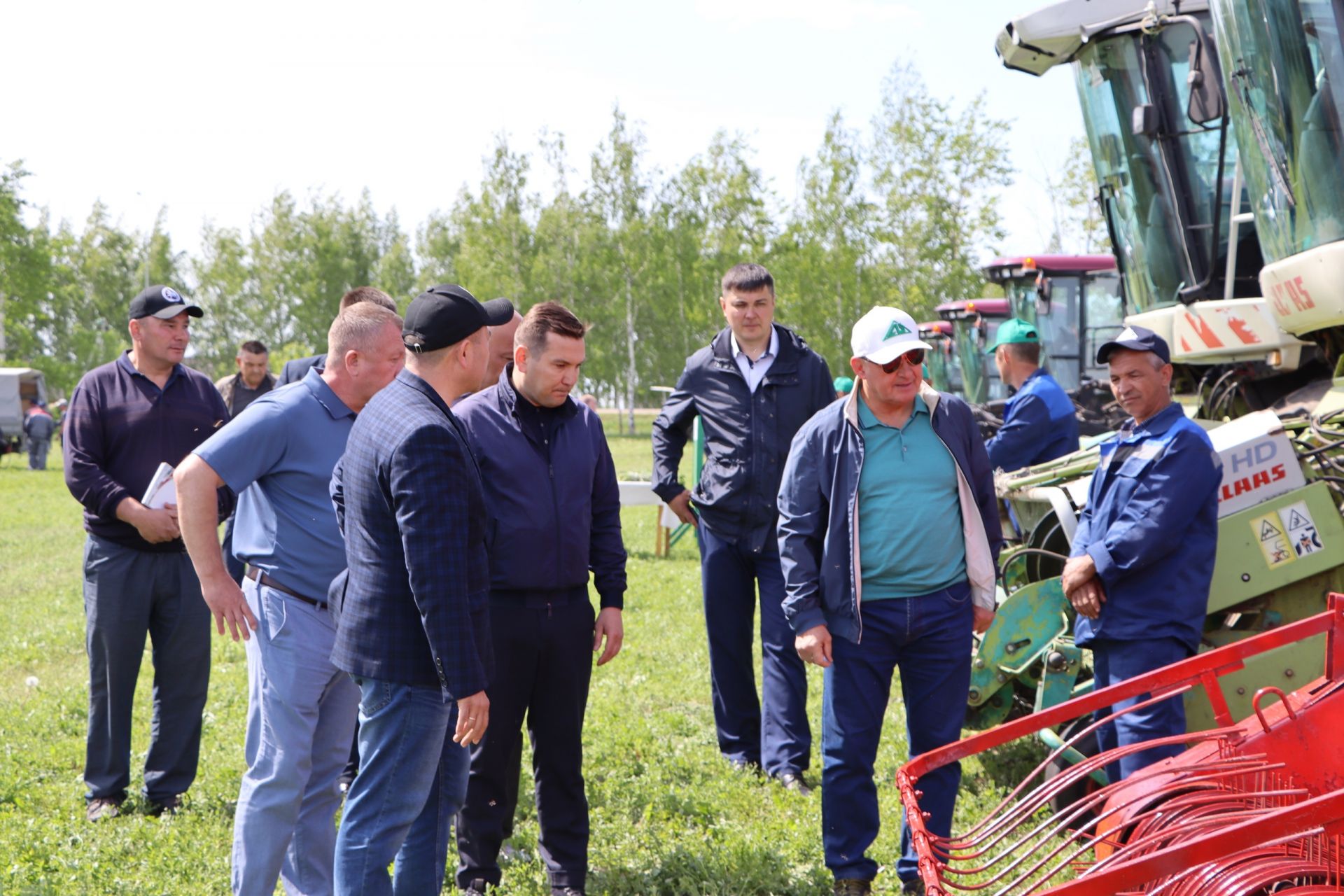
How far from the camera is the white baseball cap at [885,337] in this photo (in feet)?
12.3

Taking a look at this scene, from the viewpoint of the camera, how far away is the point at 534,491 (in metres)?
3.89

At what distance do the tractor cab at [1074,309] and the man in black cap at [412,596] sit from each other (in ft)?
46.9

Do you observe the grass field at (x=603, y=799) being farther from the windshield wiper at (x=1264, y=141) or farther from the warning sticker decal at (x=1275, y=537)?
the windshield wiper at (x=1264, y=141)

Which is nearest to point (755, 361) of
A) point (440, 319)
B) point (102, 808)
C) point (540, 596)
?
point (540, 596)

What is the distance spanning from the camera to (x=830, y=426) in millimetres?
3955

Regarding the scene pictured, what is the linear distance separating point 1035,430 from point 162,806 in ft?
15.2

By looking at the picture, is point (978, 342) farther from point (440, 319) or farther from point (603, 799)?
point (440, 319)

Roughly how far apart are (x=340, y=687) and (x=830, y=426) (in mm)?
1803

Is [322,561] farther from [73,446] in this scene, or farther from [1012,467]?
[1012,467]

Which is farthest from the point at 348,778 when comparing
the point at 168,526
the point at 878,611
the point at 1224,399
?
the point at 1224,399

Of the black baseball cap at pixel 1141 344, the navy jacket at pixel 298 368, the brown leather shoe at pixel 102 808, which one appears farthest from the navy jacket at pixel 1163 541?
the brown leather shoe at pixel 102 808

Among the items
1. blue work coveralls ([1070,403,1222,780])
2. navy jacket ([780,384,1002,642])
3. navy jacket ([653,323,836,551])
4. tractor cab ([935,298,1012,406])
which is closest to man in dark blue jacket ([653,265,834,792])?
navy jacket ([653,323,836,551])

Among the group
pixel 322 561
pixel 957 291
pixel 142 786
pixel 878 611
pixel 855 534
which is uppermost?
pixel 957 291

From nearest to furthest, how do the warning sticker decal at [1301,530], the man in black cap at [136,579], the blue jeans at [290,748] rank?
1. the blue jeans at [290,748]
2. the warning sticker decal at [1301,530]
3. the man in black cap at [136,579]
